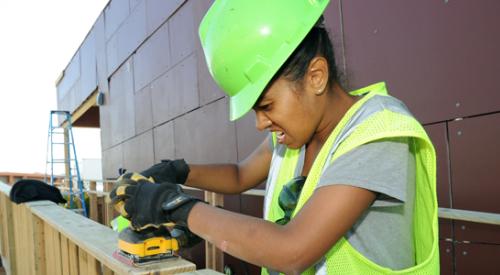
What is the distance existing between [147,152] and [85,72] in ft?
21.0

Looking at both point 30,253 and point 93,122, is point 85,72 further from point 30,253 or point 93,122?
point 30,253

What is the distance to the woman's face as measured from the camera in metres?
1.12

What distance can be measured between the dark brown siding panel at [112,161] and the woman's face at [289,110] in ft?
28.8

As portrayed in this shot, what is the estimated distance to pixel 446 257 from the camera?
2.32 metres

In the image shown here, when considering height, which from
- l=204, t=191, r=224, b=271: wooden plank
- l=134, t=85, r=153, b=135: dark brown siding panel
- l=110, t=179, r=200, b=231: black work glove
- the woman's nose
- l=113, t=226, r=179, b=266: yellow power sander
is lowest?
l=204, t=191, r=224, b=271: wooden plank

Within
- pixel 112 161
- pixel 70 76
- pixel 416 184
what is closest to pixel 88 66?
pixel 70 76

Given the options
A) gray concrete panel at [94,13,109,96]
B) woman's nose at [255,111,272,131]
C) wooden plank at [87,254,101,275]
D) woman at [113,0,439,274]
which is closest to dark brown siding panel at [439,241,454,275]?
woman at [113,0,439,274]

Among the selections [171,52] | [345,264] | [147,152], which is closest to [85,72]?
[147,152]

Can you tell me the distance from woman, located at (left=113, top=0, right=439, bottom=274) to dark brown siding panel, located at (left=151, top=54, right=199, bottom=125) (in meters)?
4.52

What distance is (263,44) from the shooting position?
106 centimetres

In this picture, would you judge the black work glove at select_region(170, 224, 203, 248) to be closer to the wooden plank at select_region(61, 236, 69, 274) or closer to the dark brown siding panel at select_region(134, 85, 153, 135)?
the wooden plank at select_region(61, 236, 69, 274)

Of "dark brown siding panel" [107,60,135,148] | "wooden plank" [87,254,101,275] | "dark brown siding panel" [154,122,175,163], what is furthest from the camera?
"dark brown siding panel" [107,60,135,148]

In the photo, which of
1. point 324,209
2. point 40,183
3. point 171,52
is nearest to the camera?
point 324,209

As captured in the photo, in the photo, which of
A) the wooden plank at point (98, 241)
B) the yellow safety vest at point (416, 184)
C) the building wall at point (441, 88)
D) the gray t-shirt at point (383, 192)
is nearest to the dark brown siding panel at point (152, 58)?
the building wall at point (441, 88)
